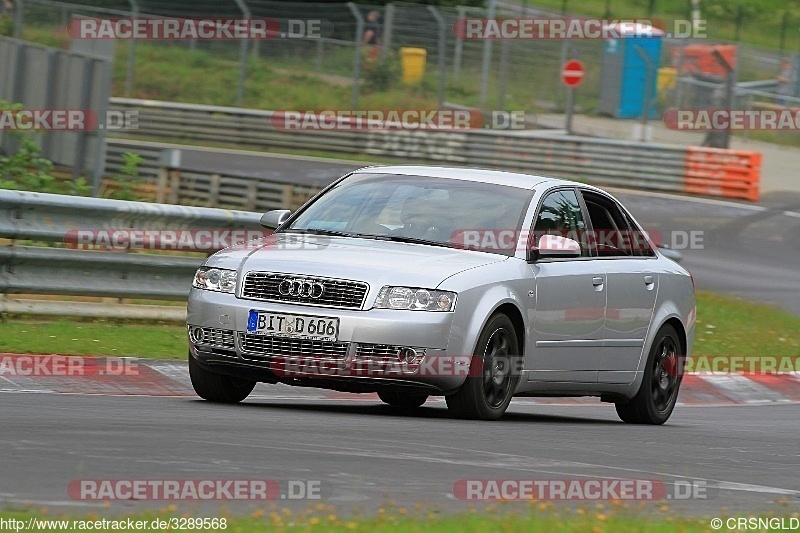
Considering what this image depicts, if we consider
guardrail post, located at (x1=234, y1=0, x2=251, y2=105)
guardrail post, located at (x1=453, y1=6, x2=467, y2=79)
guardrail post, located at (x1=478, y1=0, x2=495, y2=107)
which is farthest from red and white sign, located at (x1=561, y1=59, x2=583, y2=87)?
guardrail post, located at (x1=234, y1=0, x2=251, y2=105)

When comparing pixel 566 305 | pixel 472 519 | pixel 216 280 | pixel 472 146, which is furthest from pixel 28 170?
pixel 472 146

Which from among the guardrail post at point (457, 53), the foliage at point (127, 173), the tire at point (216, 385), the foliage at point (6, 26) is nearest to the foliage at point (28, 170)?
the foliage at point (127, 173)

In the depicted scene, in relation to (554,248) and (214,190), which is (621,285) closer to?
(554,248)

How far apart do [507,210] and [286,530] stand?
5.08m

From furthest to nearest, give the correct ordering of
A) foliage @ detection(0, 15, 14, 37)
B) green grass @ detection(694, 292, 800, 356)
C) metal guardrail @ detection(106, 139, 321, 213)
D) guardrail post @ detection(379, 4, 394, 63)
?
foliage @ detection(0, 15, 14, 37) → guardrail post @ detection(379, 4, 394, 63) → metal guardrail @ detection(106, 139, 321, 213) → green grass @ detection(694, 292, 800, 356)

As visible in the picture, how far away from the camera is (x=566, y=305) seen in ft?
34.2

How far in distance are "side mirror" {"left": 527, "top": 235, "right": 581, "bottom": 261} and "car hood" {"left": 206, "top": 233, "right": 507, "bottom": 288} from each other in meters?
0.33

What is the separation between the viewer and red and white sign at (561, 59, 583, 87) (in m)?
33.7

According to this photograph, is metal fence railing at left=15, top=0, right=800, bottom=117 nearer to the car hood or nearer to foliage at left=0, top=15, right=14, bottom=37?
foliage at left=0, top=15, right=14, bottom=37

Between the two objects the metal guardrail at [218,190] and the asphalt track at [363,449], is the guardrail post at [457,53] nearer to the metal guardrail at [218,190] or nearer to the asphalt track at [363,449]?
the metal guardrail at [218,190]

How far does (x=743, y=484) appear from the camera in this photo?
776cm

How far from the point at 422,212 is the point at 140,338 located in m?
3.19

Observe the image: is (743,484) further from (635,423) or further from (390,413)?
(635,423)

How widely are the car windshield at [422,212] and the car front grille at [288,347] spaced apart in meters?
1.10
